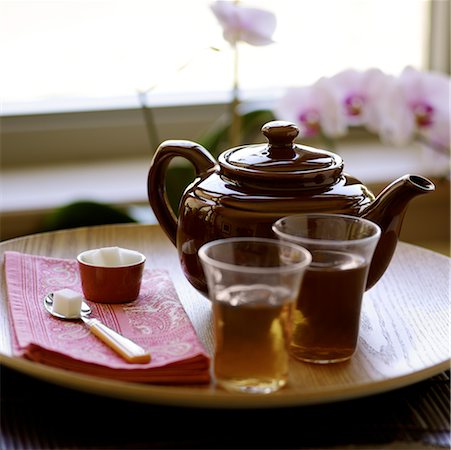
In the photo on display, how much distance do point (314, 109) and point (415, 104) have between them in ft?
0.49

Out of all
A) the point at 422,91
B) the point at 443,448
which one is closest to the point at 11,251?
the point at 443,448

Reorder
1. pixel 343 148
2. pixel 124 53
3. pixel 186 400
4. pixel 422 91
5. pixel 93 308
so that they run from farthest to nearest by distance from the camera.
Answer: pixel 343 148 → pixel 124 53 → pixel 422 91 → pixel 93 308 → pixel 186 400

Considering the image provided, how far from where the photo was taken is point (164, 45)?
1.77m

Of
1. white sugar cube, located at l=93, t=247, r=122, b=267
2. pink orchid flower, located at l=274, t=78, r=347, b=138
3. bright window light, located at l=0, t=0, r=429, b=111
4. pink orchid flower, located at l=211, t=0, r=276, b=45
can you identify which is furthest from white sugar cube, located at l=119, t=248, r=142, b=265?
bright window light, located at l=0, t=0, r=429, b=111

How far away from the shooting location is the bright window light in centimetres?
175

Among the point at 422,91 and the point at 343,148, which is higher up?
the point at 422,91

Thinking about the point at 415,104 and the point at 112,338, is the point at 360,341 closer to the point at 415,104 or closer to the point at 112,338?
the point at 112,338

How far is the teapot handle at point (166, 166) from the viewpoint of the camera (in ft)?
2.86

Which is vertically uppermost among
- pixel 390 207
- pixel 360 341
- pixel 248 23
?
pixel 248 23

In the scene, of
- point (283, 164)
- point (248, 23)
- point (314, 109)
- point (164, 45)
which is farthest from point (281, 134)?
point (164, 45)

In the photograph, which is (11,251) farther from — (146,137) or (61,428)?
(146,137)

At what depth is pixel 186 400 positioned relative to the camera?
2.10 ft

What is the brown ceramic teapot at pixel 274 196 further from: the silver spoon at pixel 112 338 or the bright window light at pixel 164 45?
the bright window light at pixel 164 45

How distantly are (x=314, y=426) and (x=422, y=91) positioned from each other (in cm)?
78
